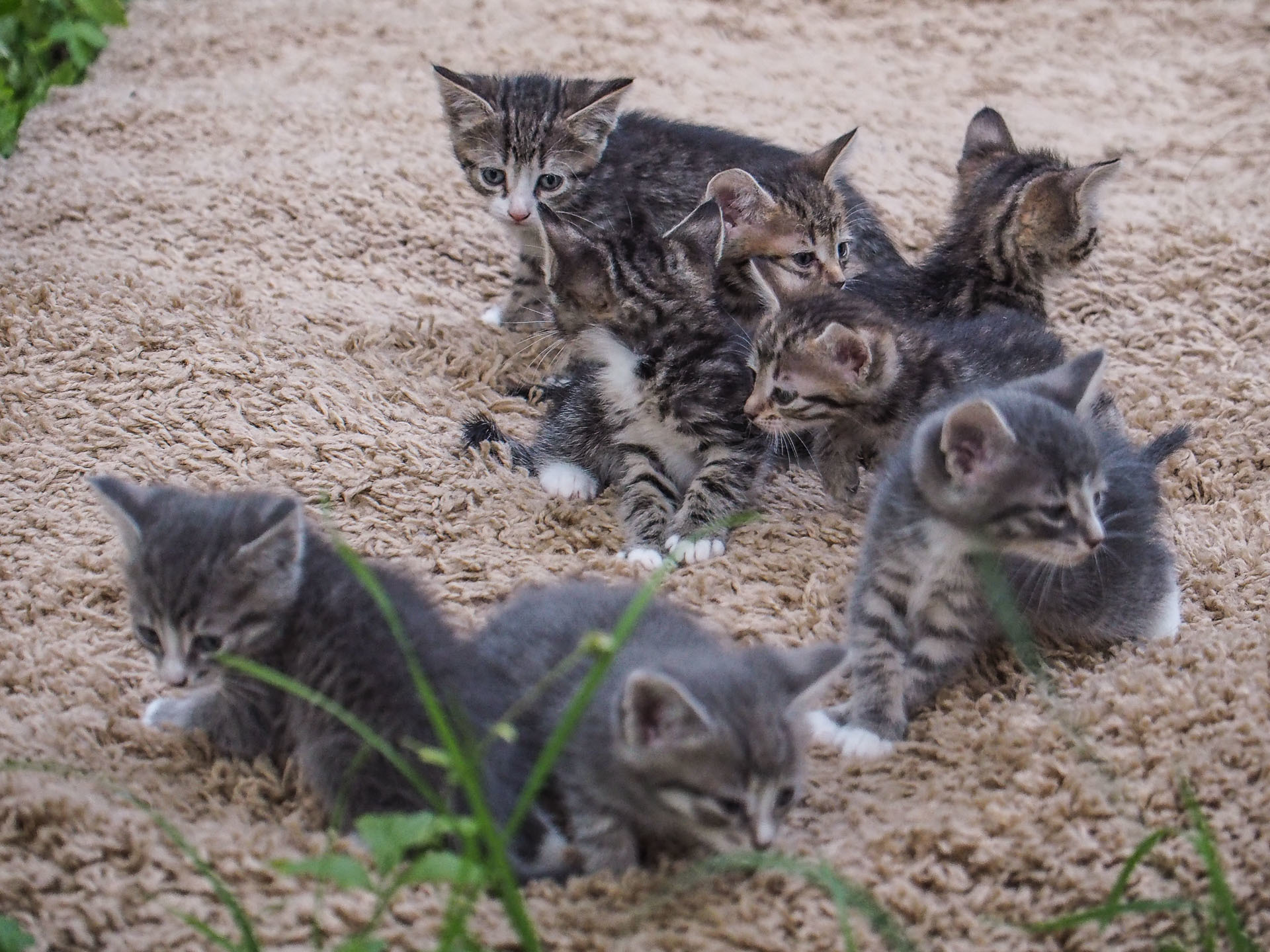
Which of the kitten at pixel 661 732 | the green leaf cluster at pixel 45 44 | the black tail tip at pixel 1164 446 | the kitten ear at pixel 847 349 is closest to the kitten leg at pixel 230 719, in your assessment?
the kitten at pixel 661 732

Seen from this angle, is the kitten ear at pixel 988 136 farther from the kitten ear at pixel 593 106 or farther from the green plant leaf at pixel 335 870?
the green plant leaf at pixel 335 870

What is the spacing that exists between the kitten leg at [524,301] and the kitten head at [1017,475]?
185 centimetres

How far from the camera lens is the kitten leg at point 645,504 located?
3.51 m

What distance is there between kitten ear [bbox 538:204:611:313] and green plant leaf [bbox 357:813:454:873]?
6.47ft

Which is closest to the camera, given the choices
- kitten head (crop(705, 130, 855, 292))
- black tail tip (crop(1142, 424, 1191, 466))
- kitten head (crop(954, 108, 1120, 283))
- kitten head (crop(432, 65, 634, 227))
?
black tail tip (crop(1142, 424, 1191, 466))

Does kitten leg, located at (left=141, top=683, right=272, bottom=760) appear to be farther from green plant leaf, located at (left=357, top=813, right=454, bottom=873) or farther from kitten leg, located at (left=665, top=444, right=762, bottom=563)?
kitten leg, located at (left=665, top=444, right=762, bottom=563)

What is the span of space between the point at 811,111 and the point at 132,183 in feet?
9.21

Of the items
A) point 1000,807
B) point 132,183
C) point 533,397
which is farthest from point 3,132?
point 1000,807

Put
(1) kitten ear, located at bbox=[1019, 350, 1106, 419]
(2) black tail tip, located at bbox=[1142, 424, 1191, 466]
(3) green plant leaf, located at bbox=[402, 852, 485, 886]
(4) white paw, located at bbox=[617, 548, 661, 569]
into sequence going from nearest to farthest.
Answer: (3) green plant leaf, located at bbox=[402, 852, 485, 886] → (1) kitten ear, located at bbox=[1019, 350, 1106, 419] → (2) black tail tip, located at bbox=[1142, 424, 1191, 466] → (4) white paw, located at bbox=[617, 548, 661, 569]

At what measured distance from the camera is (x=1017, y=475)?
106 inches

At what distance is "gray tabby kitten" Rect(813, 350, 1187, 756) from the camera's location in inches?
107

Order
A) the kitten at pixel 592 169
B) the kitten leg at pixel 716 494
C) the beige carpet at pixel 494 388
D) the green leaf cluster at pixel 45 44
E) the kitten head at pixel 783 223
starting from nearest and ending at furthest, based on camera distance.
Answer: the beige carpet at pixel 494 388 → the kitten leg at pixel 716 494 → the kitten head at pixel 783 223 → the kitten at pixel 592 169 → the green leaf cluster at pixel 45 44

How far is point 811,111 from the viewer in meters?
5.54

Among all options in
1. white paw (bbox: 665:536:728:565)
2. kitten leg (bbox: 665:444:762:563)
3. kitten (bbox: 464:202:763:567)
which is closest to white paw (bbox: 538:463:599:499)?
kitten (bbox: 464:202:763:567)
